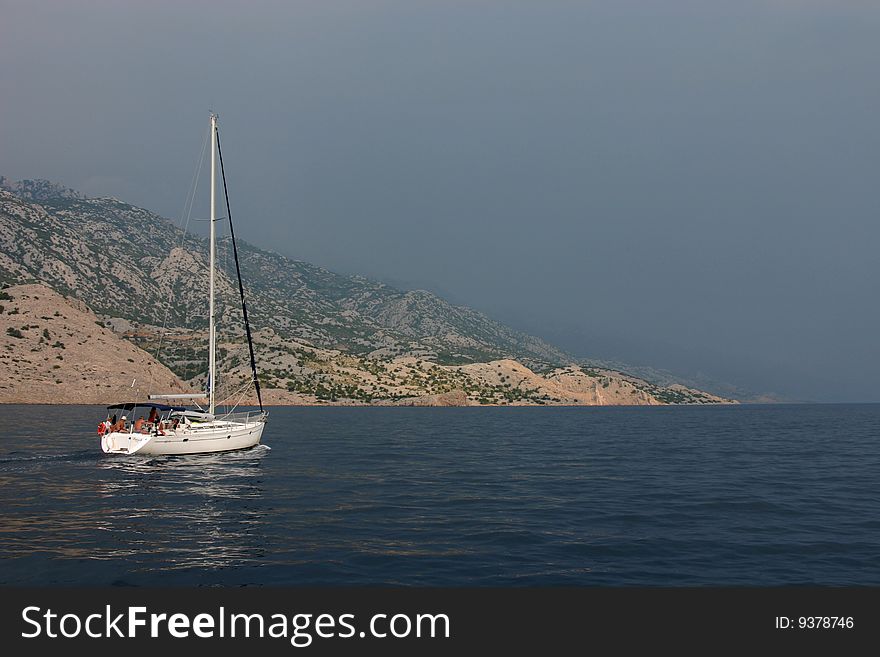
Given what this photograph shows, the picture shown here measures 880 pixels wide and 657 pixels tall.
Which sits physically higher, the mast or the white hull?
the mast

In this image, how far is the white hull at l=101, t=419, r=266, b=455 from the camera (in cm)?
5384

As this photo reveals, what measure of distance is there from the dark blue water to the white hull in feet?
3.39

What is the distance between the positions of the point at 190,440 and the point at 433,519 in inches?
1302

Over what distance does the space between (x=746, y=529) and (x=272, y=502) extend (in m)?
23.3

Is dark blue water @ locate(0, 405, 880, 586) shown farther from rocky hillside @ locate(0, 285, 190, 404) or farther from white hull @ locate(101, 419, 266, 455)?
rocky hillside @ locate(0, 285, 190, 404)

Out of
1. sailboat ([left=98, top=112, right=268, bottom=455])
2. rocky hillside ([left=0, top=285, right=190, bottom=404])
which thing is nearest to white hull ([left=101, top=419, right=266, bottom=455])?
sailboat ([left=98, top=112, right=268, bottom=455])

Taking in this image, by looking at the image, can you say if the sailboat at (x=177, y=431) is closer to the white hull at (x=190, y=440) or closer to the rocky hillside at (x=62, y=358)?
the white hull at (x=190, y=440)

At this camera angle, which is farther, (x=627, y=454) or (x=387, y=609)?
(x=627, y=454)

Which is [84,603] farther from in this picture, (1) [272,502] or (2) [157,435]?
(2) [157,435]

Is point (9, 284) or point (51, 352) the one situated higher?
point (9, 284)

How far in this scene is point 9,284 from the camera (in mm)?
196750

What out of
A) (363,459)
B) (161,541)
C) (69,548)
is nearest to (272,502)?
(161,541)

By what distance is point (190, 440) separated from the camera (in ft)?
184

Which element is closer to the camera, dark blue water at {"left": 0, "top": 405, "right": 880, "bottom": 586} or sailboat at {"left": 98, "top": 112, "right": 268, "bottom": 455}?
dark blue water at {"left": 0, "top": 405, "right": 880, "bottom": 586}
